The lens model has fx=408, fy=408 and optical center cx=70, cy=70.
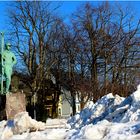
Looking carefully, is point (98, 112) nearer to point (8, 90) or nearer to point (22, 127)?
point (22, 127)

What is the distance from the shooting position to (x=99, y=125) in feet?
25.3

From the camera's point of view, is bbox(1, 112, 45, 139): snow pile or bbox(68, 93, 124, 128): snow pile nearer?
bbox(1, 112, 45, 139): snow pile

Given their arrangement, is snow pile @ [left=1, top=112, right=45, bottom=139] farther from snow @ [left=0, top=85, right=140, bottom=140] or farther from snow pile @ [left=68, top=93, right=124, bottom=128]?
snow pile @ [left=68, top=93, right=124, bottom=128]

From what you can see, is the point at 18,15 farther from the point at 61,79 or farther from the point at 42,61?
the point at 61,79

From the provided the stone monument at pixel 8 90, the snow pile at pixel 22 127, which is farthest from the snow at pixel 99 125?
the stone monument at pixel 8 90

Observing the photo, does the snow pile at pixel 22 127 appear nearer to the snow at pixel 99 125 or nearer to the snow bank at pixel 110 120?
the snow at pixel 99 125

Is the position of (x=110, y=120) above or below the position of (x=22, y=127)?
above

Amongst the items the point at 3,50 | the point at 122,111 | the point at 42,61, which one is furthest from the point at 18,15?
the point at 122,111

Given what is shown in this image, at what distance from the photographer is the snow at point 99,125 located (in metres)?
7.17

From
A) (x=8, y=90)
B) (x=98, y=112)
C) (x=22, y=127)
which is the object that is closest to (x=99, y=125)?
(x=98, y=112)

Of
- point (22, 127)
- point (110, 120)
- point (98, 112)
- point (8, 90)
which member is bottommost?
point (22, 127)

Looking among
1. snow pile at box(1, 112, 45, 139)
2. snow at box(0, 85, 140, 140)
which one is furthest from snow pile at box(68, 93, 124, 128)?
snow pile at box(1, 112, 45, 139)

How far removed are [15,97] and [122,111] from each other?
7685 mm

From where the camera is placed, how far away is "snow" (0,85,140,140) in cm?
717
